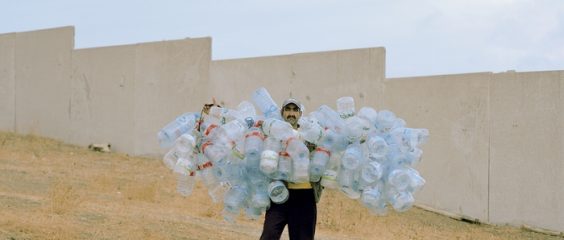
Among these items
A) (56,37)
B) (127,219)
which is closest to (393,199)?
(127,219)

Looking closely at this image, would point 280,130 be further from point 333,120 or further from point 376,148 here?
point 376,148

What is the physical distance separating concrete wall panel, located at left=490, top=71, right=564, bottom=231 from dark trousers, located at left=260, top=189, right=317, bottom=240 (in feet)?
24.5

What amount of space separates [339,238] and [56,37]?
11.2 meters

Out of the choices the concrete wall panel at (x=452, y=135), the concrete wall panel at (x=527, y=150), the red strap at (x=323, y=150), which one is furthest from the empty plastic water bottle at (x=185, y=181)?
the concrete wall panel at (x=452, y=135)

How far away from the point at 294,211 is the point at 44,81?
50.9 feet

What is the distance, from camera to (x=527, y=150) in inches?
531

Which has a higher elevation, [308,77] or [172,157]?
[308,77]

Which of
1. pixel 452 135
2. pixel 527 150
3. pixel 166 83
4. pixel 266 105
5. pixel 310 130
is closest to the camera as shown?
pixel 310 130

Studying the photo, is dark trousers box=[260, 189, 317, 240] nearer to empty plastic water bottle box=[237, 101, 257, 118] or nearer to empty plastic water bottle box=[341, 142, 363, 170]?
empty plastic water bottle box=[341, 142, 363, 170]

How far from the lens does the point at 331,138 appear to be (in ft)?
21.7

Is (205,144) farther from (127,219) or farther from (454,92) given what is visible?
(454,92)

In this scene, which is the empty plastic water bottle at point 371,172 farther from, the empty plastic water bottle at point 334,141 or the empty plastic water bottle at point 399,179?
the empty plastic water bottle at point 334,141

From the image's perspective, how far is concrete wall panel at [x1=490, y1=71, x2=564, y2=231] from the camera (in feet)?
43.4

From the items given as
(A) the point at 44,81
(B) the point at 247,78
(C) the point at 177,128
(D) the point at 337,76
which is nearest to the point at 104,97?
(A) the point at 44,81
